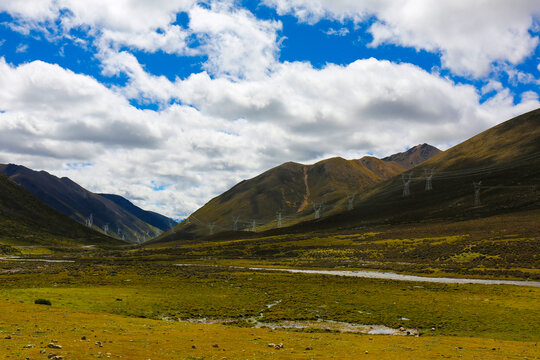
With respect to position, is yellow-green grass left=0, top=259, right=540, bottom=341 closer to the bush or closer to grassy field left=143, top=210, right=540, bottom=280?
the bush

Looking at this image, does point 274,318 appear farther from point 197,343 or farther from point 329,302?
point 197,343

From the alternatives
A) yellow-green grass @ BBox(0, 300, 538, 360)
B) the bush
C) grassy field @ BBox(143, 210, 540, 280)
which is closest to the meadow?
yellow-green grass @ BBox(0, 300, 538, 360)

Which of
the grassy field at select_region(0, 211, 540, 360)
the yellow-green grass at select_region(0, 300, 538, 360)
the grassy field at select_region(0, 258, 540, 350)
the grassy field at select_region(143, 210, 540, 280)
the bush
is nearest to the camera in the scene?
the yellow-green grass at select_region(0, 300, 538, 360)

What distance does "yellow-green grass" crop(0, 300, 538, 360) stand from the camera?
23797mm

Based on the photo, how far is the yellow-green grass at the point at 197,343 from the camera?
2380 centimetres

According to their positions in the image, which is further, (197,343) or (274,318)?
(274,318)

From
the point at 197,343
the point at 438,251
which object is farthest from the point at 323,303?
the point at 438,251

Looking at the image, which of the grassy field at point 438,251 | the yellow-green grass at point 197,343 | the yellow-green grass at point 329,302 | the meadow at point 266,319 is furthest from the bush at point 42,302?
the grassy field at point 438,251

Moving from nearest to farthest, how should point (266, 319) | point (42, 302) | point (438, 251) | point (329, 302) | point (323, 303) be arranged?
point (266, 319) → point (42, 302) → point (323, 303) → point (329, 302) → point (438, 251)

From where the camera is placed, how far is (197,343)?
92.3 ft

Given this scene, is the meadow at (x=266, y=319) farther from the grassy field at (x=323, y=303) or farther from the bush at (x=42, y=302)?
the bush at (x=42, y=302)

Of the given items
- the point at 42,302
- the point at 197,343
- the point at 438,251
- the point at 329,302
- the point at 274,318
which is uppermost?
the point at 197,343

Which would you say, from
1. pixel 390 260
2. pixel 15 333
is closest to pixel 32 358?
pixel 15 333

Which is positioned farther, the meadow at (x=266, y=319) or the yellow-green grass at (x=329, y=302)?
the yellow-green grass at (x=329, y=302)
